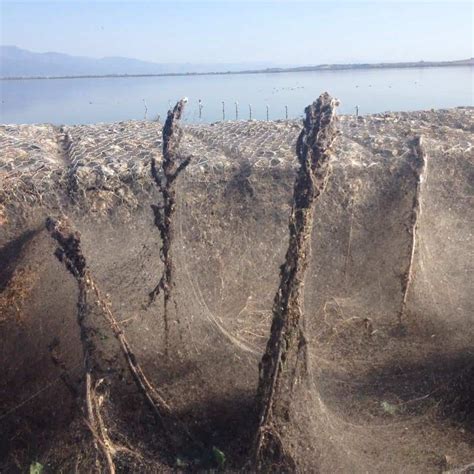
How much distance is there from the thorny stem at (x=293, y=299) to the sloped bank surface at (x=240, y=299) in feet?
0.67

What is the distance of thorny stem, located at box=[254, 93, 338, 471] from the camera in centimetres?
445

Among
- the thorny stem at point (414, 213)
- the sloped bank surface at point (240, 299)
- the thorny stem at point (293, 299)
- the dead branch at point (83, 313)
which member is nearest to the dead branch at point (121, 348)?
the dead branch at point (83, 313)

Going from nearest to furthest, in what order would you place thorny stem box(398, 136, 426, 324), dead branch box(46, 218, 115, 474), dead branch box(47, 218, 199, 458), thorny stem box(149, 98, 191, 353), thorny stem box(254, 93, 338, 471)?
dead branch box(46, 218, 115, 474)
dead branch box(47, 218, 199, 458)
thorny stem box(254, 93, 338, 471)
thorny stem box(149, 98, 191, 353)
thorny stem box(398, 136, 426, 324)

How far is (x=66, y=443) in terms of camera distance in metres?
4.85

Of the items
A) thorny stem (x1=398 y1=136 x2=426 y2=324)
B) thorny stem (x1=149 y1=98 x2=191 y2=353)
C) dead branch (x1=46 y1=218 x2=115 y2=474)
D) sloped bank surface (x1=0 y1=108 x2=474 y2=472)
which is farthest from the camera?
thorny stem (x1=398 y1=136 x2=426 y2=324)

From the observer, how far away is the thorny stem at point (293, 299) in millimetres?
Answer: 4445

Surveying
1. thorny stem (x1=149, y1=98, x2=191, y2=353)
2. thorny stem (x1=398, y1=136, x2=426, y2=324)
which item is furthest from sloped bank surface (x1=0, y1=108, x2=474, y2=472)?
thorny stem (x1=149, y1=98, x2=191, y2=353)

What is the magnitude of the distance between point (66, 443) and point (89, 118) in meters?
16.8

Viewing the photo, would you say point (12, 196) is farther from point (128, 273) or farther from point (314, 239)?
point (314, 239)

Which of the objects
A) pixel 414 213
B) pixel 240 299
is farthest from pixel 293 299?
pixel 414 213

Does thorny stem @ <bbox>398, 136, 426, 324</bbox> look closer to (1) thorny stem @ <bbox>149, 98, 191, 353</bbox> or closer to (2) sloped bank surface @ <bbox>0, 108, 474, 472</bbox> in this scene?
(2) sloped bank surface @ <bbox>0, 108, 474, 472</bbox>

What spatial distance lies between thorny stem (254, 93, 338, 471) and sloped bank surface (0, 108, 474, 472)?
20 centimetres

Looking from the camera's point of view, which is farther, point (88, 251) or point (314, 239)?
point (314, 239)

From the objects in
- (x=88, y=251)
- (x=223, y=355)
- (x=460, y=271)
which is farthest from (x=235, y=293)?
(x=460, y=271)
